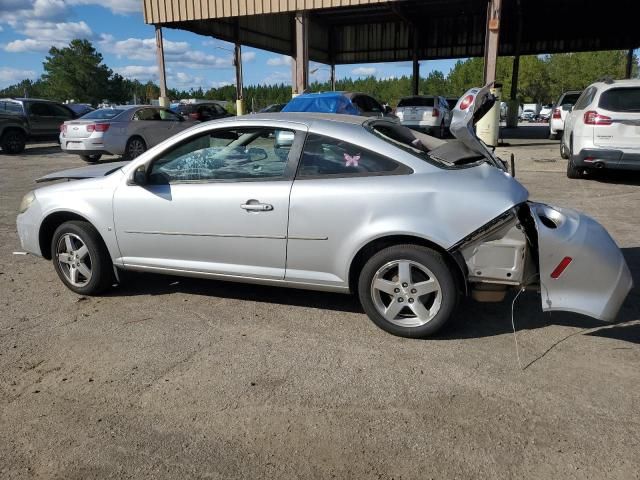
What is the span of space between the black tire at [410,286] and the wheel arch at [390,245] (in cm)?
4

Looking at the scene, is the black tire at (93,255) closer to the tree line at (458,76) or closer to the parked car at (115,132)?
the parked car at (115,132)

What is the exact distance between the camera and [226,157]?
4.11 metres

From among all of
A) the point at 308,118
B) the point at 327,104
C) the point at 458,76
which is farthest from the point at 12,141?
the point at 458,76

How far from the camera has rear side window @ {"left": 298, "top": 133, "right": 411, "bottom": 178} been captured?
3.63 metres

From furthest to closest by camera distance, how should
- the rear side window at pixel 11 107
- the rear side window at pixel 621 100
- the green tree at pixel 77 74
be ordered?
the green tree at pixel 77 74 → the rear side window at pixel 11 107 → the rear side window at pixel 621 100

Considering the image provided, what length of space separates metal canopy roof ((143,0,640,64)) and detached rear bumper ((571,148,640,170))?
14.5m

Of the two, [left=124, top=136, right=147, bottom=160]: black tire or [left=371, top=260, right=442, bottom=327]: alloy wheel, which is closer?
[left=371, top=260, right=442, bottom=327]: alloy wheel

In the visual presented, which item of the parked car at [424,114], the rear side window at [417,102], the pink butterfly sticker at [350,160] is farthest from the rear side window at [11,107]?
the pink butterfly sticker at [350,160]

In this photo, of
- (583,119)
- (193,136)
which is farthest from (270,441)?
(583,119)

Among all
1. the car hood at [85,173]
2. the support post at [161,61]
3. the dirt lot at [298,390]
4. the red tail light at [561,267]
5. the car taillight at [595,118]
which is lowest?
the dirt lot at [298,390]

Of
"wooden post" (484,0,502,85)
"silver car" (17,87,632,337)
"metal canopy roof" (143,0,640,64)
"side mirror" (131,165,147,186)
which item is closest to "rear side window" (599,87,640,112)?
"silver car" (17,87,632,337)

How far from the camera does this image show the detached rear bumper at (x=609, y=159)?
8.53 meters

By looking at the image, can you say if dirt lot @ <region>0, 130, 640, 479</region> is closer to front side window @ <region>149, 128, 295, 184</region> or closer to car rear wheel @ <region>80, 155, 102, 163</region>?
front side window @ <region>149, 128, 295, 184</region>

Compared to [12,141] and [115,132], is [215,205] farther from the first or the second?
[12,141]
